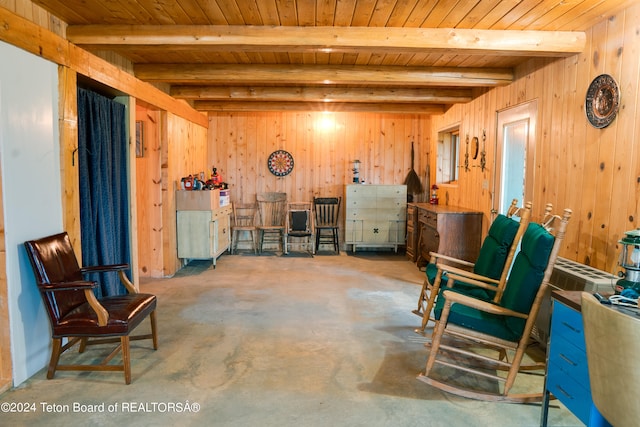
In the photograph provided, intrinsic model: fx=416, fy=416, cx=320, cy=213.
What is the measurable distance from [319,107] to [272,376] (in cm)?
447

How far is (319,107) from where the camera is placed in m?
6.23

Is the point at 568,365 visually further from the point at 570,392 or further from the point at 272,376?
the point at 272,376

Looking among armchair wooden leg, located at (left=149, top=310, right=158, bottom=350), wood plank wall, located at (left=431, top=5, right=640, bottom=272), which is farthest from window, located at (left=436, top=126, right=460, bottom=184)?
armchair wooden leg, located at (left=149, top=310, right=158, bottom=350)

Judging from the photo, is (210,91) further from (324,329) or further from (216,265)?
(324,329)

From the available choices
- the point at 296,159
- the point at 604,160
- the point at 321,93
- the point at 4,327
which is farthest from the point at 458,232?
the point at 4,327

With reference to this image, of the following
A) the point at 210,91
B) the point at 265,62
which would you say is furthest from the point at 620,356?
the point at 210,91

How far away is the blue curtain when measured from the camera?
3.23 metres

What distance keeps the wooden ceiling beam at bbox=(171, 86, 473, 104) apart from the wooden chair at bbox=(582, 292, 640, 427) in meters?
4.36

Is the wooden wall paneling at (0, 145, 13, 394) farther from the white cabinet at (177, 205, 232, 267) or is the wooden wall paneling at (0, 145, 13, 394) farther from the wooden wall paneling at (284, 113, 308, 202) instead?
the wooden wall paneling at (284, 113, 308, 202)

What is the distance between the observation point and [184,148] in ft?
18.6

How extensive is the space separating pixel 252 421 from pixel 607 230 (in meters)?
2.50

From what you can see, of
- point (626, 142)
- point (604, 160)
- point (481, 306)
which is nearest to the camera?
point (481, 306)

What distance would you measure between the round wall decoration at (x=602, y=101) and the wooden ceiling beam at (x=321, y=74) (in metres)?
1.33

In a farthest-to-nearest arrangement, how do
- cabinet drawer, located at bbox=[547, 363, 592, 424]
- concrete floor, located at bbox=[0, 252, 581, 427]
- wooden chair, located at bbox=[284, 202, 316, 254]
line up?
wooden chair, located at bbox=[284, 202, 316, 254] → concrete floor, located at bbox=[0, 252, 581, 427] → cabinet drawer, located at bbox=[547, 363, 592, 424]
